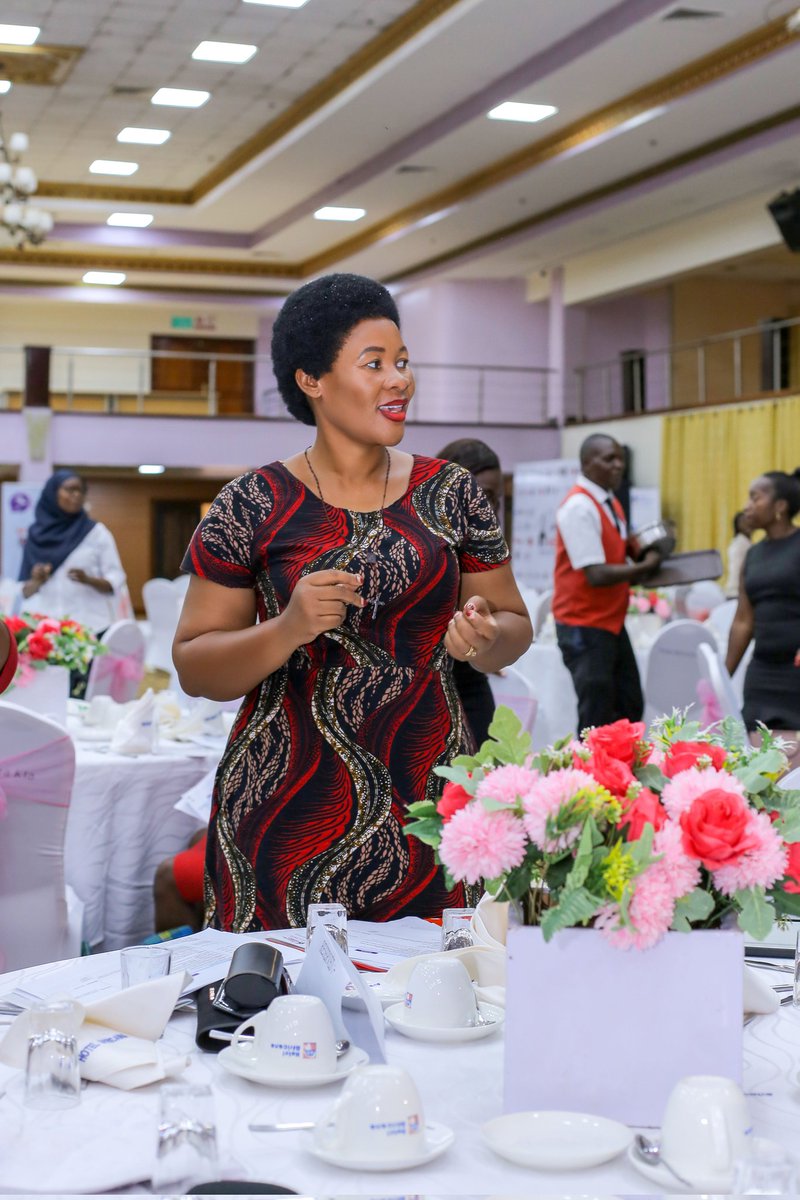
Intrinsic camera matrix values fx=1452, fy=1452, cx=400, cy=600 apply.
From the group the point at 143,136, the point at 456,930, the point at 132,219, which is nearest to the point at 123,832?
the point at 456,930

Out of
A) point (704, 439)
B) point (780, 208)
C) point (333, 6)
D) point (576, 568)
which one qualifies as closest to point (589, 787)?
point (576, 568)

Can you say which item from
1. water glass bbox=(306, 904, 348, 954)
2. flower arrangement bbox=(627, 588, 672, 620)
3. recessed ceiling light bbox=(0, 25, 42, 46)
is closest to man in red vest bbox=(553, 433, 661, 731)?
flower arrangement bbox=(627, 588, 672, 620)

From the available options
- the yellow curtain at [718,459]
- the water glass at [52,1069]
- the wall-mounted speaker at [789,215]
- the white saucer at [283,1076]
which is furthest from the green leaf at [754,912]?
the yellow curtain at [718,459]

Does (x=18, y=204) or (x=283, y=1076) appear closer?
(x=283, y=1076)

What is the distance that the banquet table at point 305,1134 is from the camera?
108 cm

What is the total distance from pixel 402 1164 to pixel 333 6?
1067cm

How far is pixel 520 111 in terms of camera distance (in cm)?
1227

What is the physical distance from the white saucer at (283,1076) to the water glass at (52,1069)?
137 mm

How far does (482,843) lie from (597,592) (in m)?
4.60

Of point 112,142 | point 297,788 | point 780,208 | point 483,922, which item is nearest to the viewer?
point 483,922

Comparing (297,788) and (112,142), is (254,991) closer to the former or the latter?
(297,788)

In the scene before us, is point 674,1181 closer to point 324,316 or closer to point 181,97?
point 324,316

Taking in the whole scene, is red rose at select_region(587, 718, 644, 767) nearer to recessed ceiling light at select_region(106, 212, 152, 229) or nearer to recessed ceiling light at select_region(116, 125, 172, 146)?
recessed ceiling light at select_region(116, 125, 172, 146)

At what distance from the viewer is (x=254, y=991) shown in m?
1.39
